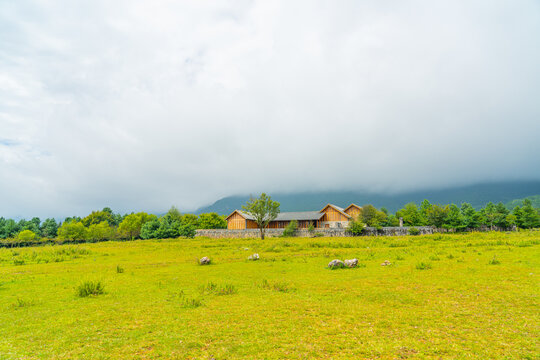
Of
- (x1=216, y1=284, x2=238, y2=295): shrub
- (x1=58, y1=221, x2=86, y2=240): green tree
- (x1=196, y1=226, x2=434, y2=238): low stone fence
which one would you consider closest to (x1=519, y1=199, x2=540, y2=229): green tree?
(x1=196, y1=226, x2=434, y2=238): low stone fence

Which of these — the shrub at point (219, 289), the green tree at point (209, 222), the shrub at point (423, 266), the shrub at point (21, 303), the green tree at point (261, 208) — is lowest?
the shrub at point (423, 266)

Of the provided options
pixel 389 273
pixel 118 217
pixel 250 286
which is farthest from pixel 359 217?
pixel 118 217

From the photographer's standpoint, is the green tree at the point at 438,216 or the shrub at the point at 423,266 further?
the green tree at the point at 438,216

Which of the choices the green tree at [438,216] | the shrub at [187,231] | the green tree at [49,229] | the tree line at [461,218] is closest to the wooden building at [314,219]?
the tree line at [461,218]

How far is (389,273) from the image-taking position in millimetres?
17594

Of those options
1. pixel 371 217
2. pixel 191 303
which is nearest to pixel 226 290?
pixel 191 303

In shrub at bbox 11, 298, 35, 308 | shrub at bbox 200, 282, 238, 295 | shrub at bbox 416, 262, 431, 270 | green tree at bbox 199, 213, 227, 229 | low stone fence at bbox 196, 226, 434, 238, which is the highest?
green tree at bbox 199, 213, 227, 229

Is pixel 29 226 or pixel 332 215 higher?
pixel 332 215

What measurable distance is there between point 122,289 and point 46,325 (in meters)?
5.81

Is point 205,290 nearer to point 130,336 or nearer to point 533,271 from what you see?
point 130,336

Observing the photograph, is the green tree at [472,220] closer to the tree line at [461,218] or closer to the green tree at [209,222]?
the tree line at [461,218]

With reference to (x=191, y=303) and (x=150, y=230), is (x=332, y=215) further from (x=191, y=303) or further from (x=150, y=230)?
(x=191, y=303)

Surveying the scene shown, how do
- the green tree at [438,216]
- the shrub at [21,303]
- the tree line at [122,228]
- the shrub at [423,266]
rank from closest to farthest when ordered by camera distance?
the shrub at [21,303]
the shrub at [423,266]
the green tree at [438,216]
the tree line at [122,228]

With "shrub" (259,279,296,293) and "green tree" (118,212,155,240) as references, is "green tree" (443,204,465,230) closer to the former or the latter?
"shrub" (259,279,296,293)
